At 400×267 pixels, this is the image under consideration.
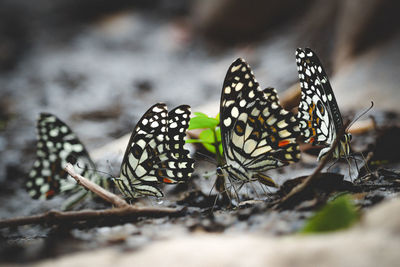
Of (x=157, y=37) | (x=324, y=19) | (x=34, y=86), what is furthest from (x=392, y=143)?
(x=157, y=37)

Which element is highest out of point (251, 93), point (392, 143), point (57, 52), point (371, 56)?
point (57, 52)

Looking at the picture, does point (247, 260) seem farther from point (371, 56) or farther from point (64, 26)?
point (64, 26)

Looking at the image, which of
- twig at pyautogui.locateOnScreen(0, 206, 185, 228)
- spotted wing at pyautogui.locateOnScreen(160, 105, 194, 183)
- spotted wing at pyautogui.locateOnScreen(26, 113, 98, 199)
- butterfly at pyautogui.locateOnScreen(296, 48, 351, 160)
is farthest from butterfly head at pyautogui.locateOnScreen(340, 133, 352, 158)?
spotted wing at pyautogui.locateOnScreen(26, 113, 98, 199)

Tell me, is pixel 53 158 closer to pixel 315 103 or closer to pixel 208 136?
pixel 208 136

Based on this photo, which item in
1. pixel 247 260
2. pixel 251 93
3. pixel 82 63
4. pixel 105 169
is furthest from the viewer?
pixel 82 63

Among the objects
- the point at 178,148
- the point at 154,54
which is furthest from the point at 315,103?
the point at 154,54

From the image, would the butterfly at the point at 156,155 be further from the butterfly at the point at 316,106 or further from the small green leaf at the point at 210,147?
the butterfly at the point at 316,106

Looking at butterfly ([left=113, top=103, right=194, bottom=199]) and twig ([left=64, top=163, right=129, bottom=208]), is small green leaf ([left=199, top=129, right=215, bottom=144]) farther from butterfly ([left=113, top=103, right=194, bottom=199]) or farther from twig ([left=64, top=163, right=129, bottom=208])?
twig ([left=64, top=163, right=129, bottom=208])
